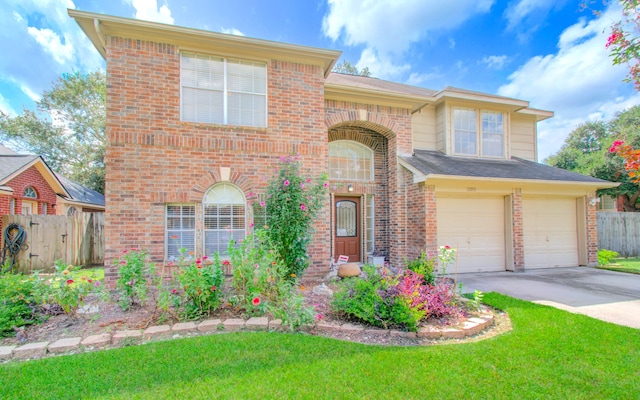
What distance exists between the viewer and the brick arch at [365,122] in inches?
310

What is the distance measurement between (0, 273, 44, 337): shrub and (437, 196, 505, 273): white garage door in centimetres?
840

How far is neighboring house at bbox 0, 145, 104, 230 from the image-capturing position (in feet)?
33.0

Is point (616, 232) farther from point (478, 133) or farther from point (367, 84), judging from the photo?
point (367, 84)

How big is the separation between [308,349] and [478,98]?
357 inches

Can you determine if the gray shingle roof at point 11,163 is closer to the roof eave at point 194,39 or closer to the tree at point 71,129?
the roof eave at point 194,39

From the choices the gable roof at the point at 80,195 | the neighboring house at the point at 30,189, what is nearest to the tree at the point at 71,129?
the gable roof at the point at 80,195

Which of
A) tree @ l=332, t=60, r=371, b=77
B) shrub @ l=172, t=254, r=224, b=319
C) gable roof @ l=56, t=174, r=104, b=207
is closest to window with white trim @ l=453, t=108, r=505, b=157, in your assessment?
shrub @ l=172, t=254, r=224, b=319

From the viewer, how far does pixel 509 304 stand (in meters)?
5.10

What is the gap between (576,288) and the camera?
6441 mm

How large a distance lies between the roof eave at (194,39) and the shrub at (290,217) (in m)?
2.84

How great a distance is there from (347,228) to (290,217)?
3485 mm

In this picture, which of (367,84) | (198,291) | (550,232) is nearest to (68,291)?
(198,291)

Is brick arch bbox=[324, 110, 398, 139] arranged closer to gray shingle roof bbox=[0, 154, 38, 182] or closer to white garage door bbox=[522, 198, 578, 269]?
white garage door bbox=[522, 198, 578, 269]

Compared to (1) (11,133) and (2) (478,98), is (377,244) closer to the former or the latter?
(2) (478,98)
